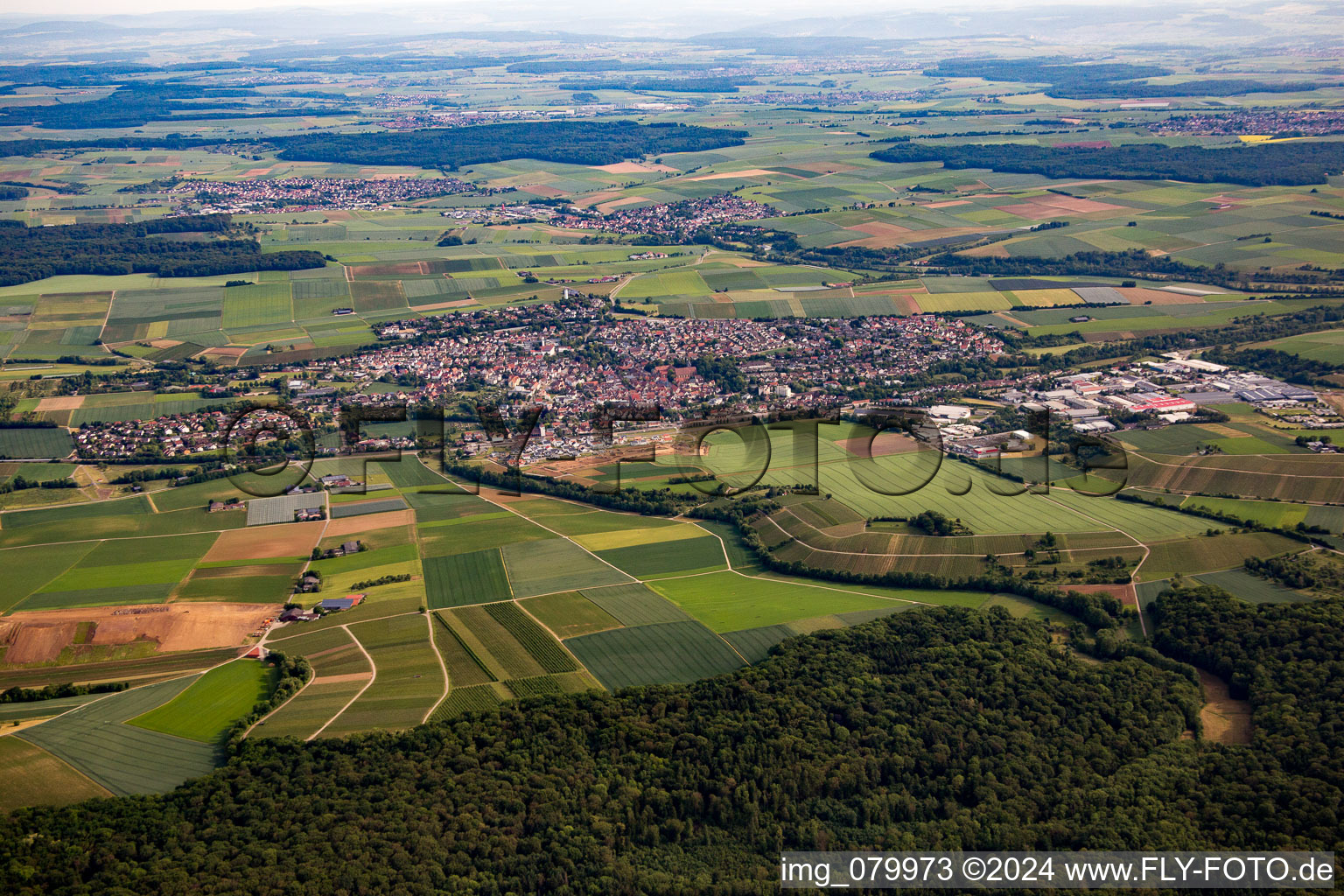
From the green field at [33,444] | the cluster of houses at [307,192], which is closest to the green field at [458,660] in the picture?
the green field at [33,444]

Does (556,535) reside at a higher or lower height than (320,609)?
lower

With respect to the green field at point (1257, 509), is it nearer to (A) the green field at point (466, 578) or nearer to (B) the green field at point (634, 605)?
(B) the green field at point (634, 605)

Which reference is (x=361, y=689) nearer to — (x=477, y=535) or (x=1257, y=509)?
(x=477, y=535)

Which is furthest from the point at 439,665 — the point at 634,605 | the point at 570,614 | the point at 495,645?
the point at 634,605

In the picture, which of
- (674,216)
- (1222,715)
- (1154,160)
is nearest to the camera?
(1222,715)

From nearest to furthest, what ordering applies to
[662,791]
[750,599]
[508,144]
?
[662,791]
[750,599]
[508,144]

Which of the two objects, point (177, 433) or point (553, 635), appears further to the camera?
point (177, 433)

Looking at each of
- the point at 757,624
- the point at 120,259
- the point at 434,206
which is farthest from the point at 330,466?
the point at 434,206

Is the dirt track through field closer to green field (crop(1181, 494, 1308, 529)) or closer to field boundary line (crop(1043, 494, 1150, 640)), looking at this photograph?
→ field boundary line (crop(1043, 494, 1150, 640))
